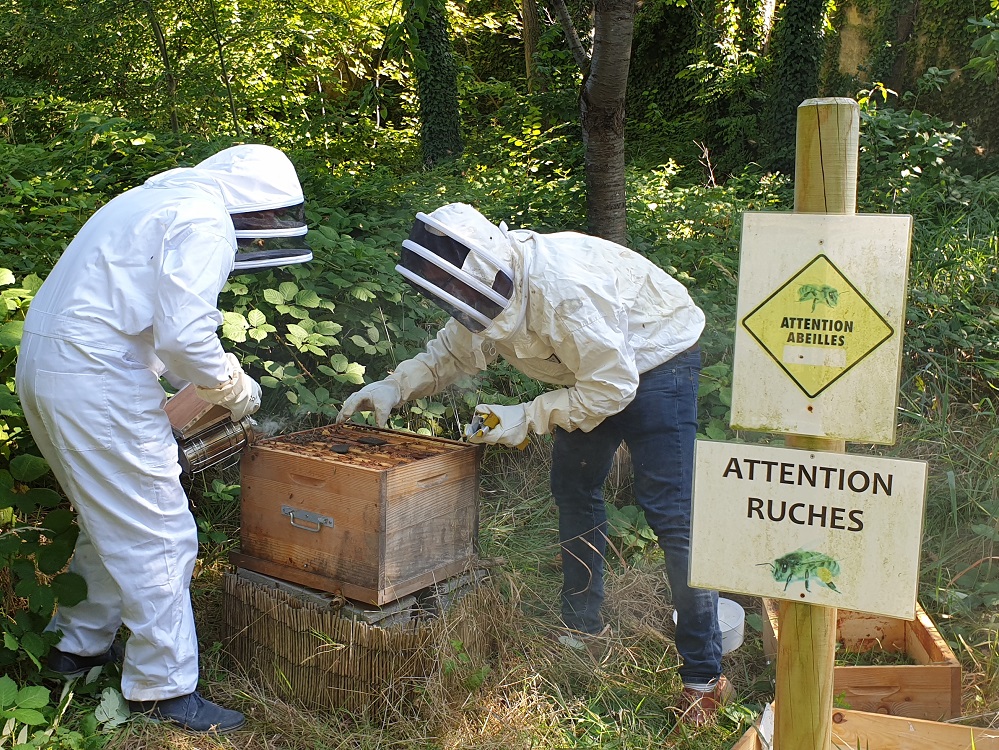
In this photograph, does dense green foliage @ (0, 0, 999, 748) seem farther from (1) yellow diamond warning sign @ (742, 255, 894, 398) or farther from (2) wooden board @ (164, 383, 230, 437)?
(1) yellow diamond warning sign @ (742, 255, 894, 398)

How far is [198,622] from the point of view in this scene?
336 centimetres

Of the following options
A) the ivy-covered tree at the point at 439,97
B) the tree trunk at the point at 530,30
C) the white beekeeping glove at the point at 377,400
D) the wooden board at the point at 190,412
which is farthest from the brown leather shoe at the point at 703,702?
the tree trunk at the point at 530,30

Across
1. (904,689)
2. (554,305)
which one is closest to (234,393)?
(554,305)

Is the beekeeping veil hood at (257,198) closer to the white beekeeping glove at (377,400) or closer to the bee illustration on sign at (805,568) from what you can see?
the white beekeeping glove at (377,400)

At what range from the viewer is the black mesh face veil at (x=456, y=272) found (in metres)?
2.61

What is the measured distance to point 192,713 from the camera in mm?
2803

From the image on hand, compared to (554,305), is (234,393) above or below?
below

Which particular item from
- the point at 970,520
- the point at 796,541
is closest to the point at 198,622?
the point at 796,541

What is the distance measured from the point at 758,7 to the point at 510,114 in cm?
378

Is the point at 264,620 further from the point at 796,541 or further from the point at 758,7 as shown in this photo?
the point at 758,7

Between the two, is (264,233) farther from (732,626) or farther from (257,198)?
(732,626)

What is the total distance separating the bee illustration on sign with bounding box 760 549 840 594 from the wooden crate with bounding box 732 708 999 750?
720 mm

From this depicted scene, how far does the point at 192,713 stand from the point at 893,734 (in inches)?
82.7

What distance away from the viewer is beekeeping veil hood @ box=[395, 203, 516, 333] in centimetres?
262
